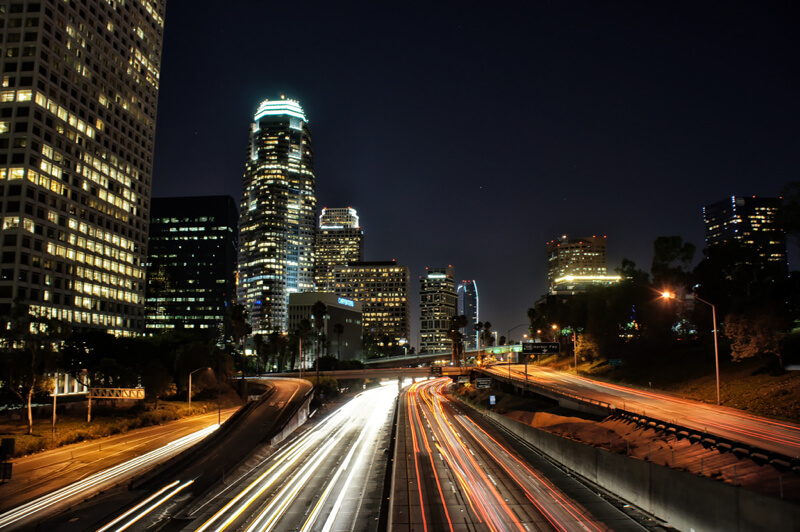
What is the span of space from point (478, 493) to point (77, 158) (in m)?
115

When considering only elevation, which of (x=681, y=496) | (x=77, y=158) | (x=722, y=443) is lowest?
(x=681, y=496)

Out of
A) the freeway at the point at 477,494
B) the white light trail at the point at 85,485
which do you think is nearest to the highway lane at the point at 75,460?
the white light trail at the point at 85,485

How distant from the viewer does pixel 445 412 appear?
255 feet

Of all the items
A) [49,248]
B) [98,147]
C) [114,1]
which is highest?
[114,1]

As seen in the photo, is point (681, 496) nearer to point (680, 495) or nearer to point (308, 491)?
point (680, 495)

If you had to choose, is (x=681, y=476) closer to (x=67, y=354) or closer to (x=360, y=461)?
(x=360, y=461)

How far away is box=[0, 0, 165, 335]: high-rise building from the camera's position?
99.7 metres

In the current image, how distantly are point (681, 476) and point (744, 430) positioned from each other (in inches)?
589

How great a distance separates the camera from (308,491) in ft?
107

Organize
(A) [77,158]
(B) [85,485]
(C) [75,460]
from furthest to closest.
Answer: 1. (A) [77,158]
2. (C) [75,460]
3. (B) [85,485]

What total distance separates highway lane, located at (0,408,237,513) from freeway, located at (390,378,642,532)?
75.2 ft

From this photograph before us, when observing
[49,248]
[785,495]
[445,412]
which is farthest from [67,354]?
[785,495]

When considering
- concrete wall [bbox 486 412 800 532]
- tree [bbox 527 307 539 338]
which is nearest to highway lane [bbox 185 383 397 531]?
concrete wall [bbox 486 412 800 532]

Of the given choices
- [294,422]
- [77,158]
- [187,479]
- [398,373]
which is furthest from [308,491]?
[77,158]
